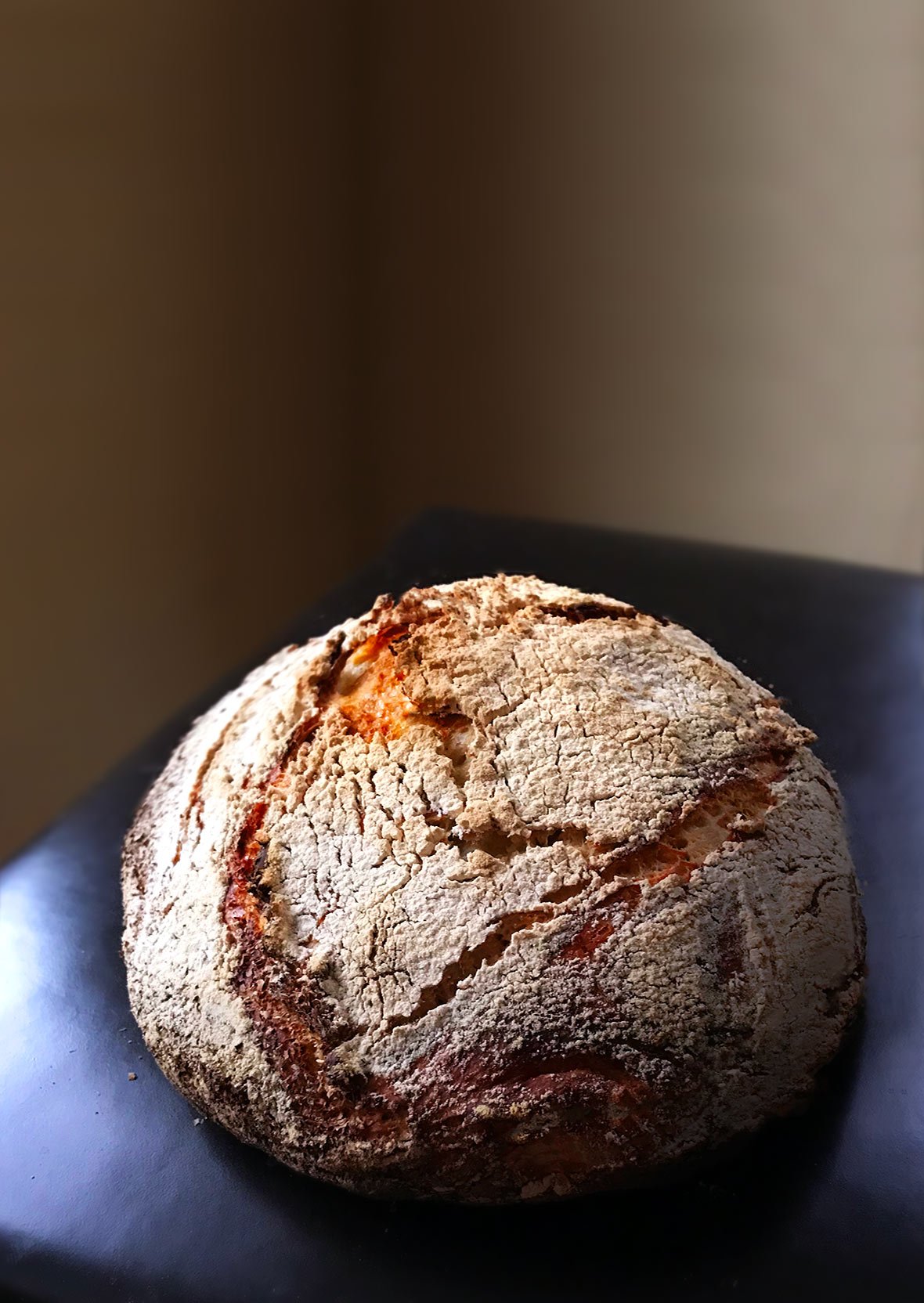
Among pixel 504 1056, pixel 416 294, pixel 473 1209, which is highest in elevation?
pixel 416 294

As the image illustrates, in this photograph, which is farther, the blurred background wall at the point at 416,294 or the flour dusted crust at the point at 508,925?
the blurred background wall at the point at 416,294

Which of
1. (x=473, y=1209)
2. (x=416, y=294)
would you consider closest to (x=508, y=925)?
(x=473, y=1209)

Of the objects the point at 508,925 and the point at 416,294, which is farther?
the point at 416,294

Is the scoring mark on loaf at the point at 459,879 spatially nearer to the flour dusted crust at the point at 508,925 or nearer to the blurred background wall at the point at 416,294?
the flour dusted crust at the point at 508,925

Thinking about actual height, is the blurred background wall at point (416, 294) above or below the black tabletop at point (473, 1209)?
above

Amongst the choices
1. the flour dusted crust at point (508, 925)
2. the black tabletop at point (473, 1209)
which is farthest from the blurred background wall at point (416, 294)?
the flour dusted crust at point (508, 925)

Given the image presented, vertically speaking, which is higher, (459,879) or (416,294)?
(416,294)

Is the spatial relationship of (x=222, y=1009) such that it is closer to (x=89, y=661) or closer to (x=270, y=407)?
(x=89, y=661)

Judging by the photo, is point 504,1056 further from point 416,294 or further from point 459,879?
point 416,294
